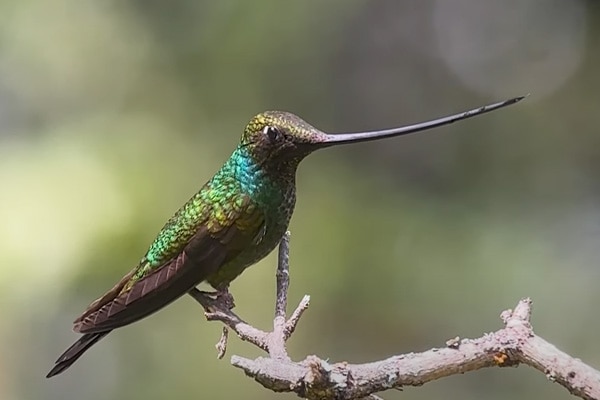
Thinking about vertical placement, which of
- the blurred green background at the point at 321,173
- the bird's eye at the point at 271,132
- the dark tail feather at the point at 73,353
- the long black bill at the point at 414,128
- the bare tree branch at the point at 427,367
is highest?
the blurred green background at the point at 321,173

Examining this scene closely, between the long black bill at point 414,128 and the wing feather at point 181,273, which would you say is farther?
the wing feather at point 181,273

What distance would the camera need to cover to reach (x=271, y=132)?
0.76 metres

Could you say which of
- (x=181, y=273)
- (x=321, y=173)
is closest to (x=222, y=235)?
(x=181, y=273)

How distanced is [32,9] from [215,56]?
0.68 meters

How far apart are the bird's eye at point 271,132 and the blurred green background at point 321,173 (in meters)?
1.51

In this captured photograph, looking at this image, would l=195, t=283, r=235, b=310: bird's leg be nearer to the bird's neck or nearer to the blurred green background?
the bird's neck

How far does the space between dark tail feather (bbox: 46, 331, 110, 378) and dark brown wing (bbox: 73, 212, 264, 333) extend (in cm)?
2

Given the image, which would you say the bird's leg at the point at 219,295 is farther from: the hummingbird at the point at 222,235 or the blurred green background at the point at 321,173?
the blurred green background at the point at 321,173

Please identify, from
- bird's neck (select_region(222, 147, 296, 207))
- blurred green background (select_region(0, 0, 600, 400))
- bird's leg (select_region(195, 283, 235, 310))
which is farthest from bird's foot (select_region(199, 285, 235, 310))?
blurred green background (select_region(0, 0, 600, 400))

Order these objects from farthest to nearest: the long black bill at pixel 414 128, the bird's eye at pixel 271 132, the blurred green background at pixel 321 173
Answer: the blurred green background at pixel 321 173, the bird's eye at pixel 271 132, the long black bill at pixel 414 128

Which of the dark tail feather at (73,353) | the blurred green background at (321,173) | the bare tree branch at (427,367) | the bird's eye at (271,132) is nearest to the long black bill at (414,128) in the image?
the bird's eye at (271,132)

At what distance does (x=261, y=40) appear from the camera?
2949 millimetres

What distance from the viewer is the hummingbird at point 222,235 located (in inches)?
30.7

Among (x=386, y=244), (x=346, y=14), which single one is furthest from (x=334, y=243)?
(x=346, y=14)
